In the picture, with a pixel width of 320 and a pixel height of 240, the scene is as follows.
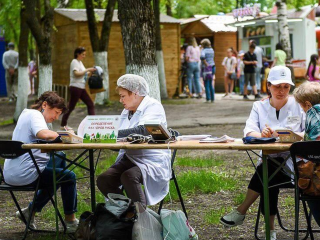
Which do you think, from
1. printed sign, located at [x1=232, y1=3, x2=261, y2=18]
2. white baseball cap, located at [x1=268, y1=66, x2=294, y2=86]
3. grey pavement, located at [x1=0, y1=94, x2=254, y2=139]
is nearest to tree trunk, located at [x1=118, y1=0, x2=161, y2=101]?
grey pavement, located at [x1=0, y1=94, x2=254, y2=139]

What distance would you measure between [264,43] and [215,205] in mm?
24950

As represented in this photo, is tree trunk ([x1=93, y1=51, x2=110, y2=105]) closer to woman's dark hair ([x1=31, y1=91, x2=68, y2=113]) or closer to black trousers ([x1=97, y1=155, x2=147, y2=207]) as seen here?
woman's dark hair ([x1=31, y1=91, x2=68, y2=113])

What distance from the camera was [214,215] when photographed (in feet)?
24.4

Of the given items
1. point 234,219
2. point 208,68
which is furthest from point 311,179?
point 208,68

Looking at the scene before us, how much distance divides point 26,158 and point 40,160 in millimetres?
135

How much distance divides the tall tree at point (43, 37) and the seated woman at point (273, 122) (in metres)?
9.38

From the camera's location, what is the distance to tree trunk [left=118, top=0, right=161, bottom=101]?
10.7m

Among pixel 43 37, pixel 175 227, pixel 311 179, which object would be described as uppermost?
pixel 43 37

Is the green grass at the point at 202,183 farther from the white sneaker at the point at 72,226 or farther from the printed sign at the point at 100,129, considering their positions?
the printed sign at the point at 100,129

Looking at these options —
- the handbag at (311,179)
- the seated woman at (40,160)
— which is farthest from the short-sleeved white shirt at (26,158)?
the handbag at (311,179)

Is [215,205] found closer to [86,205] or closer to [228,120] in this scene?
[86,205]

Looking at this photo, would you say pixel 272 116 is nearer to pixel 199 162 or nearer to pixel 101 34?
pixel 199 162

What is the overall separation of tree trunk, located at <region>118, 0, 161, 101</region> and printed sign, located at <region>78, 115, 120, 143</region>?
4677 millimetres

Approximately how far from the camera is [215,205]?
810 cm
